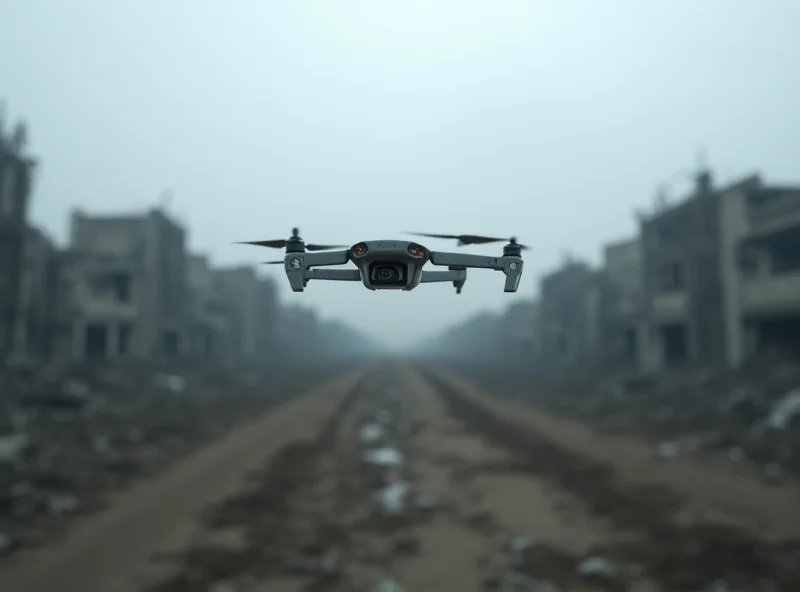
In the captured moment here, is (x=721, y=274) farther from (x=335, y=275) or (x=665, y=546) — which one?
(x=335, y=275)

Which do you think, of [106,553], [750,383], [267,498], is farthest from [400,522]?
[750,383]

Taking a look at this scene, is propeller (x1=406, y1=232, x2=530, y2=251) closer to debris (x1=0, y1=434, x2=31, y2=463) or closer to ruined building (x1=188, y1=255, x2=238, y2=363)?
debris (x1=0, y1=434, x2=31, y2=463)

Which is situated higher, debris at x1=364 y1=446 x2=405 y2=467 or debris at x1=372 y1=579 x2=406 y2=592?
debris at x1=364 y1=446 x2=405 y2=467

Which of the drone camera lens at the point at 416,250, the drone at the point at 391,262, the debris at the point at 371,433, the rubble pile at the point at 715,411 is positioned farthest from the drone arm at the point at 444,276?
the debris at the point at 371,433

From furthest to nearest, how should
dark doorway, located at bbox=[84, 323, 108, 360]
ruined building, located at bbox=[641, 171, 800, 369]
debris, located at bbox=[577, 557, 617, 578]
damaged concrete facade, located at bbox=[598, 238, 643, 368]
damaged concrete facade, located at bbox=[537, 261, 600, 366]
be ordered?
1. damaged concrete facade, located at bbox=[537, 261, 600, 366]
2. damaged concrete facade, located at bbox=[598, 238, 643, 368]
3. dark doorway, located at bbox=[84, 323, 108, 360]
4. ruined building, located at bbox=[641, 171, 800, 369]
5. debris, located at bbox=[577, 557, 617, 578]

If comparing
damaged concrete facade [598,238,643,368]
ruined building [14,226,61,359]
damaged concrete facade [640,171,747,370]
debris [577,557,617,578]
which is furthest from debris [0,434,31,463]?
damaged concrete facade [598,238,643,368]
